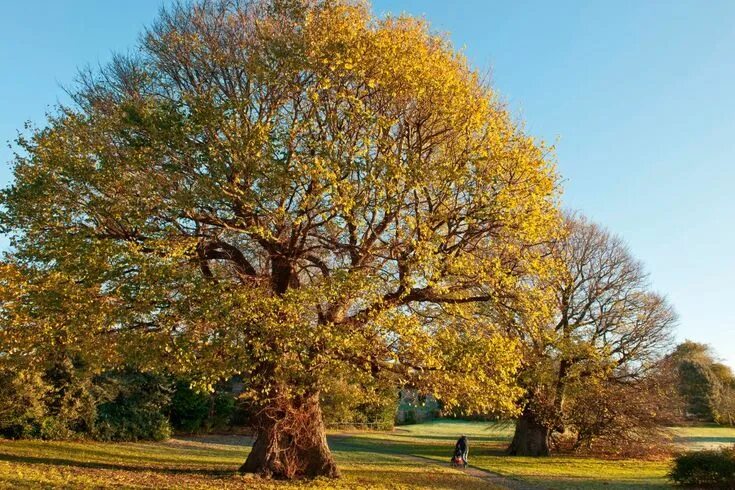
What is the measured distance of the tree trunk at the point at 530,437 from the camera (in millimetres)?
31953

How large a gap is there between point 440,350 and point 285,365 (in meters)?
3.83

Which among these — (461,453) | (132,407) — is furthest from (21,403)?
(461,453)

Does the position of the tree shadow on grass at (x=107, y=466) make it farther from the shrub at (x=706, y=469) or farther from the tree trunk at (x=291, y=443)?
the shrub at (x=706, y=469)

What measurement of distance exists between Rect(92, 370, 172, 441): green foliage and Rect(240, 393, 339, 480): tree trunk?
14236 mm

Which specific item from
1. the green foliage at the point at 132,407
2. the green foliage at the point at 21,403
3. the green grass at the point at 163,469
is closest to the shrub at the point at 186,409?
the green foliage at the point at 132,407

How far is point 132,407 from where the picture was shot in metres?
29.2

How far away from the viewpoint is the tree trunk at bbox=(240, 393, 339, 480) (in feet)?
52.9

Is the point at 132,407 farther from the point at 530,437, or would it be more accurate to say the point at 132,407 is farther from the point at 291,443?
the point at 530,437

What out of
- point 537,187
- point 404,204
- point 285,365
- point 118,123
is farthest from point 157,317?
point 537,187


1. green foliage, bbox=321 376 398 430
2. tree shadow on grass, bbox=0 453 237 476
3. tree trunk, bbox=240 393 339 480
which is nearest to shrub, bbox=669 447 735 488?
green foliage, bbox=321 376 398 430

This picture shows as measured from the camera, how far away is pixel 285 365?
13.2m

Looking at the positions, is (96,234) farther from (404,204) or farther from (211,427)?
(211,427)

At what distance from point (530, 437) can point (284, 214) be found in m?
24.9

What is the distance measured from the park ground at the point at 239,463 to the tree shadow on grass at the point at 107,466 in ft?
0.10
